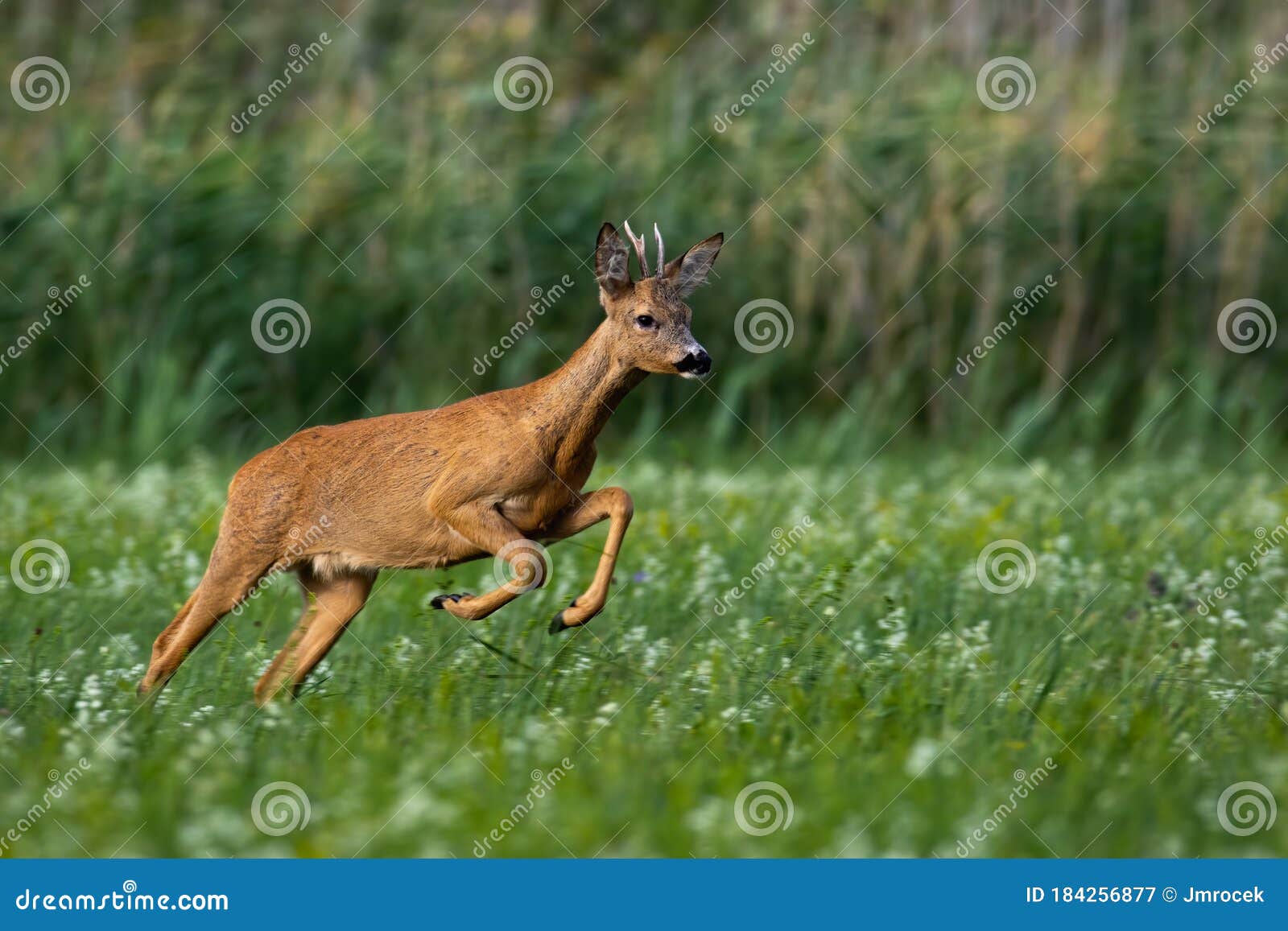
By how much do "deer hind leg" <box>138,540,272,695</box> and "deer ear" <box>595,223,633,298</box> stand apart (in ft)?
5.75

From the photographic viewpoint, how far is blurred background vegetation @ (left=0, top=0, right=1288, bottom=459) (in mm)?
12609

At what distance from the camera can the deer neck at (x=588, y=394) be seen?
20.7 feet

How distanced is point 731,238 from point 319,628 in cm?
715

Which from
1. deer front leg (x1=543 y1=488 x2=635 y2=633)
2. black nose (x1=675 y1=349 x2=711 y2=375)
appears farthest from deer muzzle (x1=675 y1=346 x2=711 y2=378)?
deer front leg (x1=543 y1=488 x2=635 y2=633)

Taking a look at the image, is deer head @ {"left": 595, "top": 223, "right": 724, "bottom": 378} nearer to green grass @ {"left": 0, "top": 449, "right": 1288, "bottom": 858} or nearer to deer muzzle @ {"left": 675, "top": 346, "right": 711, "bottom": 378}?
deer muzzle @ {"left": 675, "top": 346, "right": 711, "bottom": 378}

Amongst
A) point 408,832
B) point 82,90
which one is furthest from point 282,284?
point 408,832

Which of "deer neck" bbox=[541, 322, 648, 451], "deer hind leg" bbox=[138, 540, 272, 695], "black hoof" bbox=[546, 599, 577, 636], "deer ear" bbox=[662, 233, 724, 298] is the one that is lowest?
"deer hind leg" bbox=[138, 540, 272, 695]

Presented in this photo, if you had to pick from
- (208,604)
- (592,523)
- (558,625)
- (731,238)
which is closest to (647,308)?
(592,523)

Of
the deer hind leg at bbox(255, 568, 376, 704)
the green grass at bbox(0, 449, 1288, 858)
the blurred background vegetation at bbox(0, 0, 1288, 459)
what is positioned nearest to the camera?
the green grass at bbox(0, 449, 1288, 858)

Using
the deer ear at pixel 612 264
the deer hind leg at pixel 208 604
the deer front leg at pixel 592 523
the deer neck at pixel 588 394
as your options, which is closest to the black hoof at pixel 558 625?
the deer front leg at pixel 592 523

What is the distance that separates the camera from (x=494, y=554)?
20.4ft

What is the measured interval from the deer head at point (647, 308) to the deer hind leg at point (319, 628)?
4.82ft

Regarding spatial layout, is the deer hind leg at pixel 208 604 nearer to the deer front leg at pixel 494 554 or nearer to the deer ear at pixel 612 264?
the deer front leg at pixel 494 554

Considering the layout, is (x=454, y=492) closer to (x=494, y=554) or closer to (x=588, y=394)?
(x=494, y=554)
